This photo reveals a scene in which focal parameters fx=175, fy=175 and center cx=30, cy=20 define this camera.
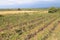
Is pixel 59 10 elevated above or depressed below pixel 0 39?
below

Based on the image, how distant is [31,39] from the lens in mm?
13227

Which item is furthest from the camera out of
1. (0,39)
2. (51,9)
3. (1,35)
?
(51,9)

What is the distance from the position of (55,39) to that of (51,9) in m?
57.5

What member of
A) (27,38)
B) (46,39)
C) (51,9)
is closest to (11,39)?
(27,38)

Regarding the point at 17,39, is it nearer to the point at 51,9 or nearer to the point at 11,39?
the point at 11,39

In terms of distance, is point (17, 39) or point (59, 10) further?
point (59, 10)

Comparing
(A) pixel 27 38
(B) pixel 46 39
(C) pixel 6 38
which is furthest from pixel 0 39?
(B) pixel 46 39

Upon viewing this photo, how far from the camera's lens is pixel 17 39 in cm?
1280

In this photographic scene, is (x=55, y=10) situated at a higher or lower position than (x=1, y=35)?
lower

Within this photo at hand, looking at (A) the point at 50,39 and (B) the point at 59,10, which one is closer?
(A) the point at 50,39

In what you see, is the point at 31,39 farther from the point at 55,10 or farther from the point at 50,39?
the point at 55,10

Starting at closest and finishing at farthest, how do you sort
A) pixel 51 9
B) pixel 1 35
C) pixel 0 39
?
pixel 0 39, pixel 1 35, pixel 51 9

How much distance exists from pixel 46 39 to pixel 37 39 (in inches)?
37.3

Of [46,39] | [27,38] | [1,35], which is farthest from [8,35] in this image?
[46,39]
